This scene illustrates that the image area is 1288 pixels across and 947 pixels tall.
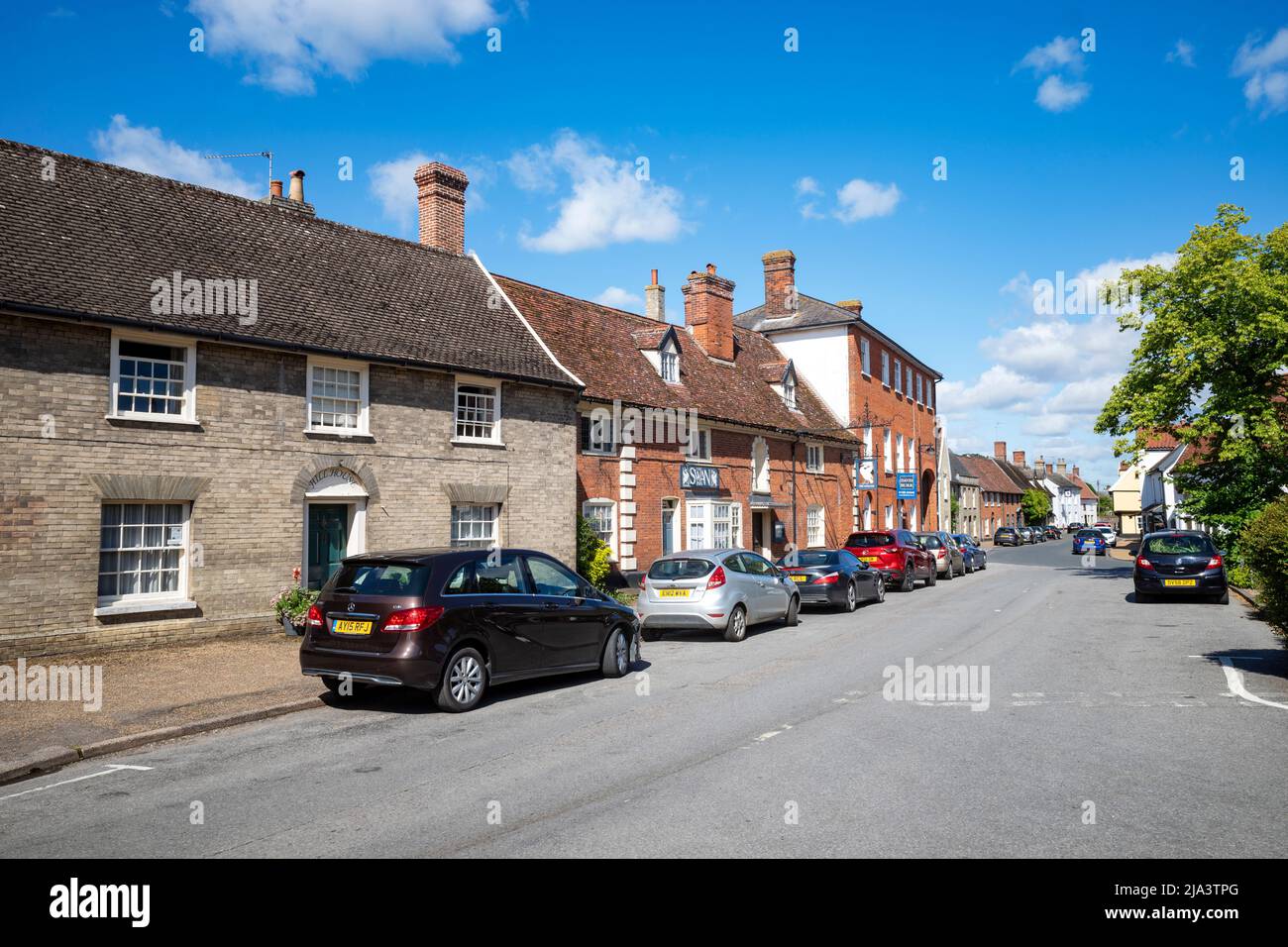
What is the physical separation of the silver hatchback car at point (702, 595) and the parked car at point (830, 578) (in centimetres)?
362

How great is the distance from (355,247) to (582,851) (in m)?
17.0

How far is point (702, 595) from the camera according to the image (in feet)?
48.9

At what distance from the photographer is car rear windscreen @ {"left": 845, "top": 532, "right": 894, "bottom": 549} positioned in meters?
25.3

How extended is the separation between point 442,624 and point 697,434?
17.4 metres

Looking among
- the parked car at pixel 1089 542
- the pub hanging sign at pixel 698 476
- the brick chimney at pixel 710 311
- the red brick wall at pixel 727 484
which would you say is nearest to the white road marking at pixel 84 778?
the red brick wall at pixel 727 484

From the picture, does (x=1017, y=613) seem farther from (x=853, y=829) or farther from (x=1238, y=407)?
(x=853, y=829)

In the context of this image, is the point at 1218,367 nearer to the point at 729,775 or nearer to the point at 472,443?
the point at 472,443

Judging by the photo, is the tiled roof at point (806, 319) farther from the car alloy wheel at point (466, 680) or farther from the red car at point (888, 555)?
the car alloy wheel at point (466, 680)

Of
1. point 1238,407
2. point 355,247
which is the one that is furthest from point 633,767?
point 1238,407

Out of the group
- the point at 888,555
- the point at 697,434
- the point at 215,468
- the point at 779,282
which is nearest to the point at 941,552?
the point at 888,555

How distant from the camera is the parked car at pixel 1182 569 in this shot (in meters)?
19.9

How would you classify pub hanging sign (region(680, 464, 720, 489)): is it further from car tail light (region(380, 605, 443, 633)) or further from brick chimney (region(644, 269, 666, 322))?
car tail light (region(380, 605, 443, 633))

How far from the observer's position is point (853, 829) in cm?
525
